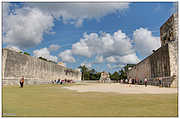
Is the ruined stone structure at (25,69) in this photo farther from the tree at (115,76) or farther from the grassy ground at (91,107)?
the tree at (115,76)

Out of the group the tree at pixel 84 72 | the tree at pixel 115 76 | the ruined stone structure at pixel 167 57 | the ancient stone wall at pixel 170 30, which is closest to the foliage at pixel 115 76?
the tree at pixel 115 76

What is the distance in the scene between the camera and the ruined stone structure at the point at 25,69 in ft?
43.4

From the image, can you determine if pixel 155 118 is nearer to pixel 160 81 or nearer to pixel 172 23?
pixel 160 81

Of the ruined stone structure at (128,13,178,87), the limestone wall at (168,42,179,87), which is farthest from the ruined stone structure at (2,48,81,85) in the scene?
the limestone wall at (168,42,179,87)

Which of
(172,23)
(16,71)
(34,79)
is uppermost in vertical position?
(172,23)

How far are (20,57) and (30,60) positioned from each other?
159 centimetres

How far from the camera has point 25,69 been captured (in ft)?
52.1

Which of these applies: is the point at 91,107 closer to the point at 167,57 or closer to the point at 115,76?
the point at 167,57

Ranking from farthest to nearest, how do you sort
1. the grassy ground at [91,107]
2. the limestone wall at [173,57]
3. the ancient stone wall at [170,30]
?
the ancient stone wall at [170,30] → the limestone wall at [173,57] → the grassy ground at [91,107]

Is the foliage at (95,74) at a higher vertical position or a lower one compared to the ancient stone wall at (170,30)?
lower

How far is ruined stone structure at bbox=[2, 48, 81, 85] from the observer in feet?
43.4

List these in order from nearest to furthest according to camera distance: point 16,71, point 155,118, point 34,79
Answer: point 155,118 < point 16,71 < point 34,79

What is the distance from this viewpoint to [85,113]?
10.0 feet

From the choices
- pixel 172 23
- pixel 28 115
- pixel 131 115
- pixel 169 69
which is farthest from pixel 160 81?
pixel 28 115
